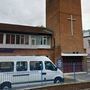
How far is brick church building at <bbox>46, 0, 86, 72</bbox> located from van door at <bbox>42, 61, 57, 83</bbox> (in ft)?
47.6

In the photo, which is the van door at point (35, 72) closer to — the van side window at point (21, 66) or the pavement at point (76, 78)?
the van side window at point (21, 66)

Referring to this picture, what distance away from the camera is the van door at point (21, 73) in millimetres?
13774

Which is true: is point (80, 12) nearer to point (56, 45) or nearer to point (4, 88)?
point (56, 45)

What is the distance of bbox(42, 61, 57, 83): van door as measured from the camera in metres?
15.0

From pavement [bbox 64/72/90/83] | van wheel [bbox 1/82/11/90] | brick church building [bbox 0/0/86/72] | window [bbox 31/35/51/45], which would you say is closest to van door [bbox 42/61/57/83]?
pavement [bbox 64/72/90/83]

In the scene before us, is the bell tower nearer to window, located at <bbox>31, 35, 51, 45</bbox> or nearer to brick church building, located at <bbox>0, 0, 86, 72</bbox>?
brick church building, located at <bbox>0, 0, 86, 72</bbox>

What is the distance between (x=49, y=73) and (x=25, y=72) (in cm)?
208

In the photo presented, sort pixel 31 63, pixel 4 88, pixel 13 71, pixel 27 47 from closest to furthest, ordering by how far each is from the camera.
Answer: pixel 4 88, pixel 13 71, pixel 31 63, pixel 27 47

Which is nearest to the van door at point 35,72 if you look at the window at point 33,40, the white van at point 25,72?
the white van at point 25,72

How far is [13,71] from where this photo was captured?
13.9 metres

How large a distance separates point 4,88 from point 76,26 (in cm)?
2341

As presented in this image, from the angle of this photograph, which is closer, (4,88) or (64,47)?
(4,88)

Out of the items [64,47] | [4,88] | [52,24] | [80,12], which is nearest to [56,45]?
[64,47]

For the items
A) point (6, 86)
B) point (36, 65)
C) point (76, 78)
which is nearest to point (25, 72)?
point (36, 65)
